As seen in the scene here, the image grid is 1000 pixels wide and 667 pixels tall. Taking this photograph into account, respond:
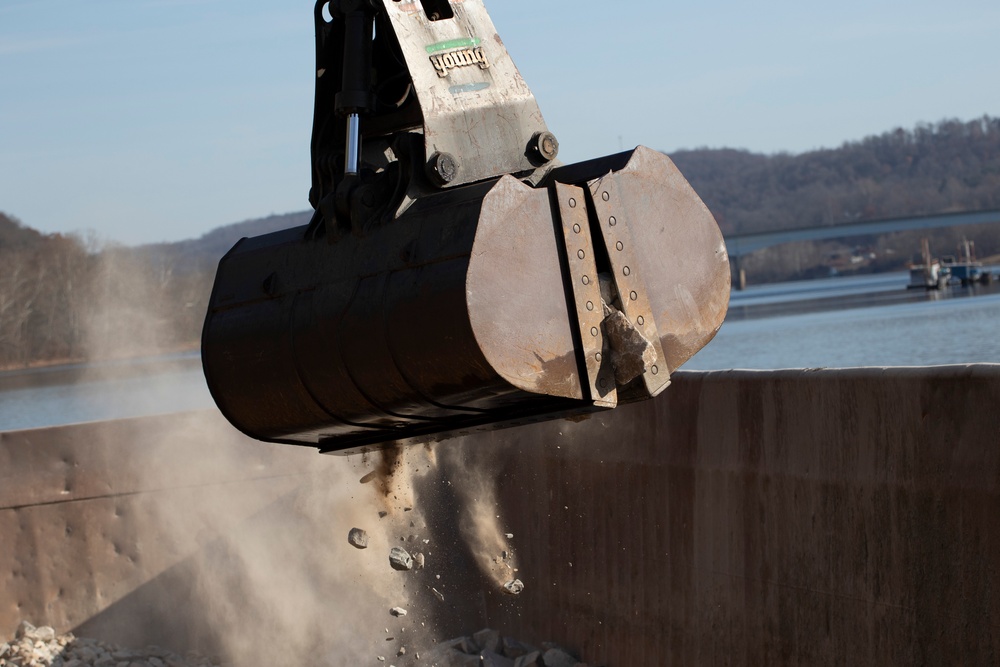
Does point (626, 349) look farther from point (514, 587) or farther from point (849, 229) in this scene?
point (849, 229)

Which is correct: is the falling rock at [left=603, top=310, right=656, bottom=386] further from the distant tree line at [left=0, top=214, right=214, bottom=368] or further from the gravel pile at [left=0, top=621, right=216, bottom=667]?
the distant tree line at [left=0, top=214, right=214, bottom=368]

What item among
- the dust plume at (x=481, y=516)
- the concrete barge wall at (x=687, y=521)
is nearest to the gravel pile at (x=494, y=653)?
the concrete barge wall at (x=687, y=521)

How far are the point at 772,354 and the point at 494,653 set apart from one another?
32.3 meters

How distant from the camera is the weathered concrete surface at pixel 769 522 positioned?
586cm

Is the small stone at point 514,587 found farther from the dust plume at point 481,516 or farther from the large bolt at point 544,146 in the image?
the large bolt at point 544,146

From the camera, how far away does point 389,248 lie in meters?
5.60

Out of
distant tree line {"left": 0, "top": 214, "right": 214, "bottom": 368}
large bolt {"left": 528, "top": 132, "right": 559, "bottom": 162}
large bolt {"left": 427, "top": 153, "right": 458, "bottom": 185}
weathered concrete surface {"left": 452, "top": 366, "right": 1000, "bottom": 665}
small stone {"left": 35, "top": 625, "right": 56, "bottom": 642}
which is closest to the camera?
large bolt {"left": 427, "top": 153, "right": 458, "bottom": 185}

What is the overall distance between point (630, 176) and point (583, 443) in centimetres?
315

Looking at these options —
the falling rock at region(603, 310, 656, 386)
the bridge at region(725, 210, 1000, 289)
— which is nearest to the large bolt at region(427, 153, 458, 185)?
the falling rock at region(603, 310, 656, 386)

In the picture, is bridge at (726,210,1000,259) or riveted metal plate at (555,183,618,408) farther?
bridge at (726,210,1000,259)

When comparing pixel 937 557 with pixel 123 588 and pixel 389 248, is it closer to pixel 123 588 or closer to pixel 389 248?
pixel 389 248

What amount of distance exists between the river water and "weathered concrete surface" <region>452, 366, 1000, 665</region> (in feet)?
47.8

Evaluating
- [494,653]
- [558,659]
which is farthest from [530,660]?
[494,653]

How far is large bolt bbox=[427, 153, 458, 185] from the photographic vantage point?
5719mm
